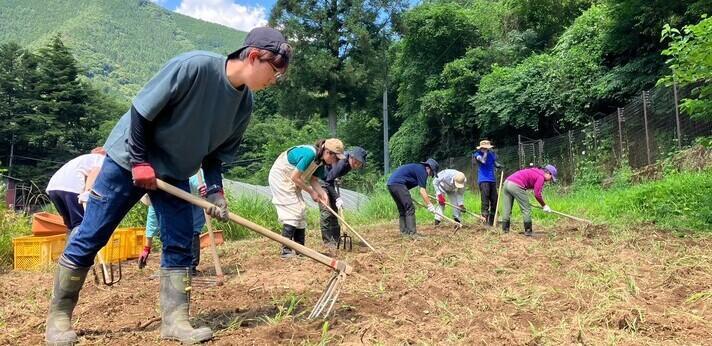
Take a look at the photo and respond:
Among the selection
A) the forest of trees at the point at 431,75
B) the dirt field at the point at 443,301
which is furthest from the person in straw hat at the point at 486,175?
the dirt field at the point at 443,301

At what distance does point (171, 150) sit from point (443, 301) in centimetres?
180

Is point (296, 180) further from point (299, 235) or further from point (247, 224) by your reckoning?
point (247, 224)

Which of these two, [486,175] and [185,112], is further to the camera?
[486,175]

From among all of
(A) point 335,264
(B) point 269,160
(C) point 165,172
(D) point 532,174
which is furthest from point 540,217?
(B) point 269,160

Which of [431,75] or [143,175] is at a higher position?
[431,75]

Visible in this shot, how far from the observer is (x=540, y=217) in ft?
31.6

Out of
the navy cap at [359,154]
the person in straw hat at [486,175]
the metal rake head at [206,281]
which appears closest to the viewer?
the metal rake head at [206,281]

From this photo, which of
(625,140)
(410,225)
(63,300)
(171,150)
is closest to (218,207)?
(171,150)

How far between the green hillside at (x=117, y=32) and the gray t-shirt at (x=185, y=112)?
321ft

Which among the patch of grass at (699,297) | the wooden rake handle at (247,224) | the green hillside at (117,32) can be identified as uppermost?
the green hillside at (117,32)

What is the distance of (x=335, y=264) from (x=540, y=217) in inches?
288

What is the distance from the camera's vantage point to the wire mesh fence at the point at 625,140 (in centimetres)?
1079

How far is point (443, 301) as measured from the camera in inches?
133

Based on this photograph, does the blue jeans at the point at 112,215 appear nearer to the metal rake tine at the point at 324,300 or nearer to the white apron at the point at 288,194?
the metal rake tine at the point at 324,300
